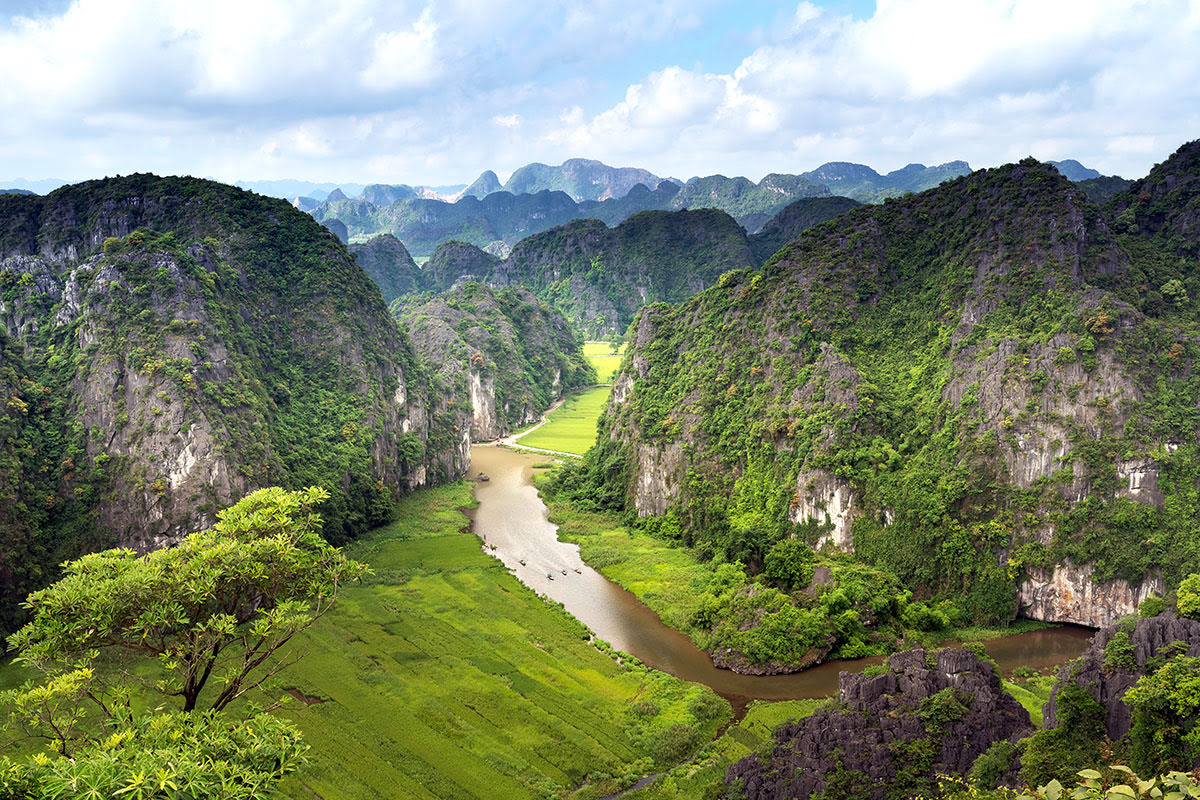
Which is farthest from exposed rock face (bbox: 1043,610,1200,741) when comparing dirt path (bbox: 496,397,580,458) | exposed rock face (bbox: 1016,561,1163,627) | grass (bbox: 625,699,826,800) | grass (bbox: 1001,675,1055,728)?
dirt path (bbox: 496,397,580,458)

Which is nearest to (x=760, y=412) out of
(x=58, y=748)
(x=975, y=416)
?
(x=975, y=416)

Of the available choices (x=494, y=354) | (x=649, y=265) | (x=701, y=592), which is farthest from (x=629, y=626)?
(x=649, y=265)

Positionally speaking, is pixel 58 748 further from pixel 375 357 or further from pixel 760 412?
pixel 375 357

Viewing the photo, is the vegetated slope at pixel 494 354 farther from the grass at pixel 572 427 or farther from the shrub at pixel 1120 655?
the shrub at pixel 1120 655

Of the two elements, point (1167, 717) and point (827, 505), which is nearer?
point (1167, 717)

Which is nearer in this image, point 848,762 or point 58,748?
point 58,748

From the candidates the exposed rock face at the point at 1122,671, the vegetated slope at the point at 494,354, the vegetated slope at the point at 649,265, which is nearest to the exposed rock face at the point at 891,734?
the exposed rock face at the point at 1122,671

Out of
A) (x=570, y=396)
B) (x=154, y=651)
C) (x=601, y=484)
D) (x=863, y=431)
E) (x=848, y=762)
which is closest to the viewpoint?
(x=154, y=651)

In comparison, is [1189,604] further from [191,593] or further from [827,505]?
[191,593]
